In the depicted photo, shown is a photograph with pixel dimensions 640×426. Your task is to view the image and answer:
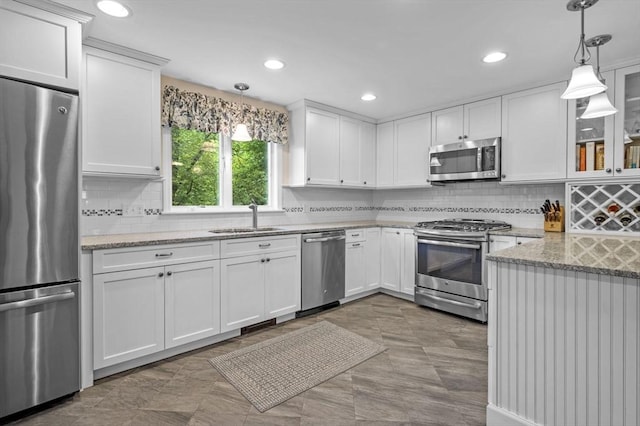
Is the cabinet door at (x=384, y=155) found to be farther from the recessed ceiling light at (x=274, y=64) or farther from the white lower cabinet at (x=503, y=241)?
the recessed ceiling light at (x=274, y=64)

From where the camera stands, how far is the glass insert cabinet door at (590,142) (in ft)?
9.12

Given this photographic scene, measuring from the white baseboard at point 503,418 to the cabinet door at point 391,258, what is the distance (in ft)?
7.58

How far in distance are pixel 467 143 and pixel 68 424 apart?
395 cm

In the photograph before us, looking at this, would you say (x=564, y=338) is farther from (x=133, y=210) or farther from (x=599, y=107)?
(x=133, y=210)

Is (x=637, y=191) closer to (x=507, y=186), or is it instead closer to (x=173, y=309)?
(x=507, y=186)

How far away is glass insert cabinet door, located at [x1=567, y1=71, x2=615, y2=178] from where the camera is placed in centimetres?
278

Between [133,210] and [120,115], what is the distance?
0.81m

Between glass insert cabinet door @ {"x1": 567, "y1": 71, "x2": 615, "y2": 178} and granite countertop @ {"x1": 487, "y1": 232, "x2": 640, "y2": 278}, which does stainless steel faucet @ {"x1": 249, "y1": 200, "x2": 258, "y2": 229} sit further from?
glass insert cabinet door @ {"x1": 567, "y1": 71, "x2": 615, "y2": 178}

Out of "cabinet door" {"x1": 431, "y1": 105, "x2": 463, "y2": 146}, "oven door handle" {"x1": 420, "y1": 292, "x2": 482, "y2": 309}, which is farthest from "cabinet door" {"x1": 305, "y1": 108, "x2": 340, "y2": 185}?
"oven door handle" {"x1": 420, "y1": 292, "x2": 482, "y2": 309}

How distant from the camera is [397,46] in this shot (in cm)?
247

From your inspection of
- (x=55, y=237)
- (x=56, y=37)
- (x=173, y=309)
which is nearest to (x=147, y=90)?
(x=56, y=37)

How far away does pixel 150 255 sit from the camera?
7.77ft

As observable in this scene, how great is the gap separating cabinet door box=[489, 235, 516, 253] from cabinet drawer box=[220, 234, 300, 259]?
74.6 inches

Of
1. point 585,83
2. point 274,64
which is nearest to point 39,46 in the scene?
point 274,64
